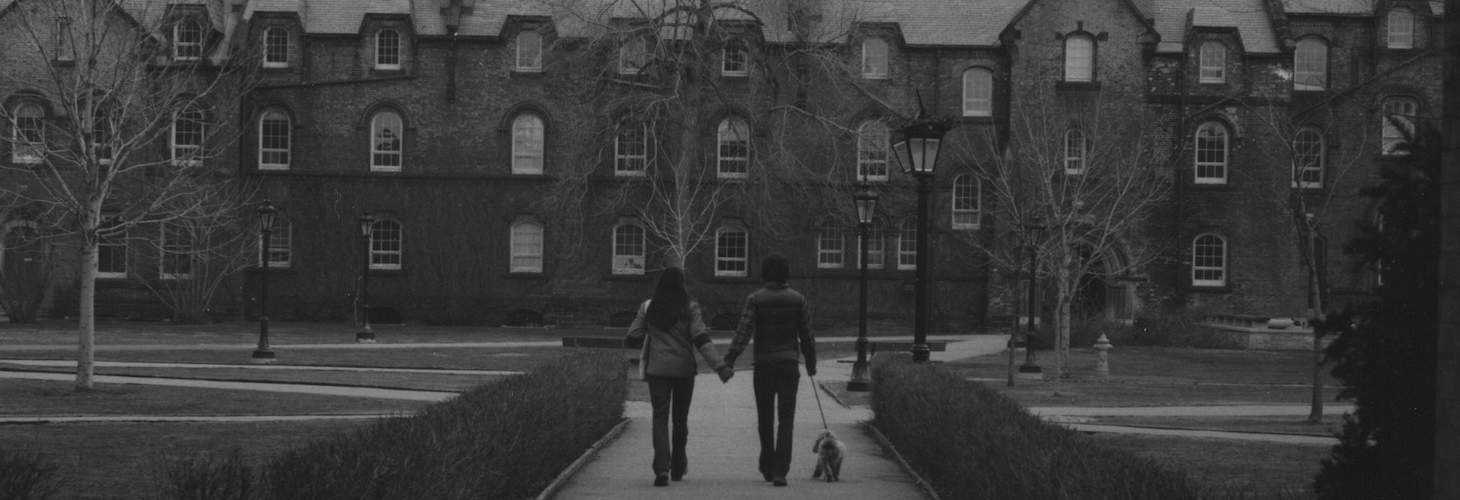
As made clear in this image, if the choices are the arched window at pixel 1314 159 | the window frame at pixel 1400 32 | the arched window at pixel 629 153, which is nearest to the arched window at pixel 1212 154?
the arched window at pixel 1314 159

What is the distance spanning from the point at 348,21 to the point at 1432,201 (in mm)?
46310

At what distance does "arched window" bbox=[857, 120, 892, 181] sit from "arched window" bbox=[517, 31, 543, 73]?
32.9ft

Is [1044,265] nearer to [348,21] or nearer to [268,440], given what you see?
[348,21]

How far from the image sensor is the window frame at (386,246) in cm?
5000

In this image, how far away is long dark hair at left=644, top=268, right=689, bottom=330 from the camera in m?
12.5

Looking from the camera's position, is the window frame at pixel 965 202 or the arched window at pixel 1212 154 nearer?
the arched window at pixel 1212 154

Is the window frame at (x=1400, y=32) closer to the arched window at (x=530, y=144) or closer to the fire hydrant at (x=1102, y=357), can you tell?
the fire hydrant at (x=1102, y=357)

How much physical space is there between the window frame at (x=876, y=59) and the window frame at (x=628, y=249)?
8.50 metres

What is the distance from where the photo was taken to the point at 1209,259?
5066cm

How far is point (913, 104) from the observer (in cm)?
5128

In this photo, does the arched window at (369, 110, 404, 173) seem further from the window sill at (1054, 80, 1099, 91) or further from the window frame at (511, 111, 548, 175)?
the window sill at (1054, 80, 1099, 91)

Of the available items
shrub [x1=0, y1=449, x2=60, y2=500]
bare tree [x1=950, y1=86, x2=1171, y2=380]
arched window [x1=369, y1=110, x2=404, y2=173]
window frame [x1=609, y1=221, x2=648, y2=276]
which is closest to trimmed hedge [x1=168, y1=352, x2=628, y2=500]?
shrub [x1=0, y1=449, x2=60, y2=500]

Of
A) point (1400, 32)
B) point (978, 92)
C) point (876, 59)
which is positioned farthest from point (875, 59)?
point (1400, 32)

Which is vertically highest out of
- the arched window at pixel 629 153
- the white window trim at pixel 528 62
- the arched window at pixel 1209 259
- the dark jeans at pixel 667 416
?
the white window trim at pixel 528 62
